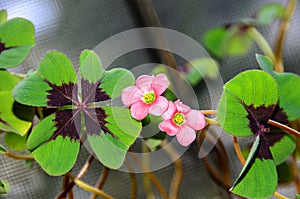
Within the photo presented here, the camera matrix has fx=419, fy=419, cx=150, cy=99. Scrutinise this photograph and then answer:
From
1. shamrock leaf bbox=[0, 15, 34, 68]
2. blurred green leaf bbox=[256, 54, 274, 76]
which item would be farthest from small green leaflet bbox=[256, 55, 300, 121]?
shamrock leaf bbox=[0, 15, 34, 68]

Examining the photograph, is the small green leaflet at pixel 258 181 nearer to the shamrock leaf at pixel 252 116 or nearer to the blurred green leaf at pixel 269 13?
the shamrock leaf at pixel 252 116

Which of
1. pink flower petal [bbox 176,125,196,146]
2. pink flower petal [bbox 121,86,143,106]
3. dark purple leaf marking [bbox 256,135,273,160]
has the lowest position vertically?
dark purple leaf marking [bbox 256,135,273,160]

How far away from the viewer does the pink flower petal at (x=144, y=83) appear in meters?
0.32

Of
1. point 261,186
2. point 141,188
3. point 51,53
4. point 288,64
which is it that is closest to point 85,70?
point 51,53

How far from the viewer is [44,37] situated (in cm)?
57

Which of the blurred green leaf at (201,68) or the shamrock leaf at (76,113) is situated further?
the blurred green leaf at (201,68)

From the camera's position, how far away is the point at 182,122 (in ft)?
1.03

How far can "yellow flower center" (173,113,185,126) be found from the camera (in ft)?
1.02

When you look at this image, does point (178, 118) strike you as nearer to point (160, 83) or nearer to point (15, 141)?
point (160, 83)

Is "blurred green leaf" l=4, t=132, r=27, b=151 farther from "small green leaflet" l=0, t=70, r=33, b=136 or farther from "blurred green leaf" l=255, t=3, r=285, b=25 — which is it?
"blurred green leaf" l=255, t=3, r=285, b=25

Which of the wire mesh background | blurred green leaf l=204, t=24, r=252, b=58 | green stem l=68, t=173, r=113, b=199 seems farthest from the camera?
blurred green leaf l=204, t=24, r=252, b=58

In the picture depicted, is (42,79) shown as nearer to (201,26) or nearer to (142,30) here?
(142,30)

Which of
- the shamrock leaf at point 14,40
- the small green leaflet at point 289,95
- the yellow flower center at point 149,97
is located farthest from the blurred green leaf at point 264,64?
the shamrock leaf at point 14,40

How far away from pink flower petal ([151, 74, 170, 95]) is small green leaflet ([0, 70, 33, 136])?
0.14 meters
